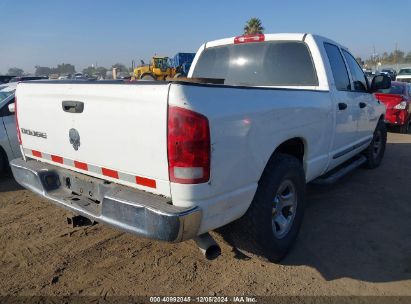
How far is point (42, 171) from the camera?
3119mm

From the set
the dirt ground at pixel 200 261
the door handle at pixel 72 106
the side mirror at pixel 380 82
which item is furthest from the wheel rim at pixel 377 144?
the door handle at pixel 72 106

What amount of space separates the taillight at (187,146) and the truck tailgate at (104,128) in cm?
6

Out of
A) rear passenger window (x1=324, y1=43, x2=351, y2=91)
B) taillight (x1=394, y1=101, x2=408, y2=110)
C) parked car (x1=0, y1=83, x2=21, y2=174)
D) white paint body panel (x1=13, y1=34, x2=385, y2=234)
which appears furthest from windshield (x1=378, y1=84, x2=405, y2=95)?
parked car (x1=0, y1=83, x2=21, y2=174)

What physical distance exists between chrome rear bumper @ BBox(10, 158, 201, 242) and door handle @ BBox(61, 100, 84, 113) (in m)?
0.53

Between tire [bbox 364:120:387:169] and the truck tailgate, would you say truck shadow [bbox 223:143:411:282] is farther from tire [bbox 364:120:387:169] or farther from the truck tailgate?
the truck tailgate

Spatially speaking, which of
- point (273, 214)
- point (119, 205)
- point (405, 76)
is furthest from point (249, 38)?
point (405, 76)

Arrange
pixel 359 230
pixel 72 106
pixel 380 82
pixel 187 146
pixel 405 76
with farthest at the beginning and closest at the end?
pixel 405 76, pixel 380 82, pixel 359 230, pixel 72 106, pixel 187 146

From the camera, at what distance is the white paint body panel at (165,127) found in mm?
2271

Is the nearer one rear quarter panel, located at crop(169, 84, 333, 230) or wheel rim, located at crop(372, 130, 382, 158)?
rear quarter panel, located at crop(169, 84, 333, 230)

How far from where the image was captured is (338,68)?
14.5 ft

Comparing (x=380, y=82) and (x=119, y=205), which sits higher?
(x=380, y=82)

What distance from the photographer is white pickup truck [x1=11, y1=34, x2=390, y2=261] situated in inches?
88.4

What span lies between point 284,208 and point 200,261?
923 millimetres

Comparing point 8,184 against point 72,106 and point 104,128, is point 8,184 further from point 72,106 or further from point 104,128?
point 104,128
